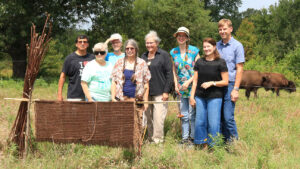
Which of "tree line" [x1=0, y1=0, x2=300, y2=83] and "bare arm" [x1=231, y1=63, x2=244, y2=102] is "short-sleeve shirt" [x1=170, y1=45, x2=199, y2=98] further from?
"tree line" [x1=0, y1=0, x2=300, y2=83]

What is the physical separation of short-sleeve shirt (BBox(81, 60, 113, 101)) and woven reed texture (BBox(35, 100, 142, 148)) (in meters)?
0.62

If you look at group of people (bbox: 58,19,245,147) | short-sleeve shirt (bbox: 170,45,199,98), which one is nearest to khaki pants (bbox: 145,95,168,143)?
group of people (bbox: 58,19,245,147)

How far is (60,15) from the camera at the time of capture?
17234 millimetres

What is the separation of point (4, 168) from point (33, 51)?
1.52 m

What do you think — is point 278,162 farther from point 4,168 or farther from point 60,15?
point 60,15

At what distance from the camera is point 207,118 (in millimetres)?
4520

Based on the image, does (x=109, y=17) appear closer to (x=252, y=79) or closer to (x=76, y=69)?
(x=252, y=79)

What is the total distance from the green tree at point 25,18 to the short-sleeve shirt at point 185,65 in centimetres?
1236

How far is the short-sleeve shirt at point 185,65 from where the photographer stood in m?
4.83

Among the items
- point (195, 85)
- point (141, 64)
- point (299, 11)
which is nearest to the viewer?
point (141, 64)

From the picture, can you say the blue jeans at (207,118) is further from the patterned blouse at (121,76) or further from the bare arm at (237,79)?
the patterned blouse at (121,76)

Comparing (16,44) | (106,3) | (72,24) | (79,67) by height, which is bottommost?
(79,67)

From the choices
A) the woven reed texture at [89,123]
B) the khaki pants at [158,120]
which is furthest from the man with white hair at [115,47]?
the woven reed texture at [89,123]

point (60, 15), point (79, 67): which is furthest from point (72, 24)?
point (79, 67)
